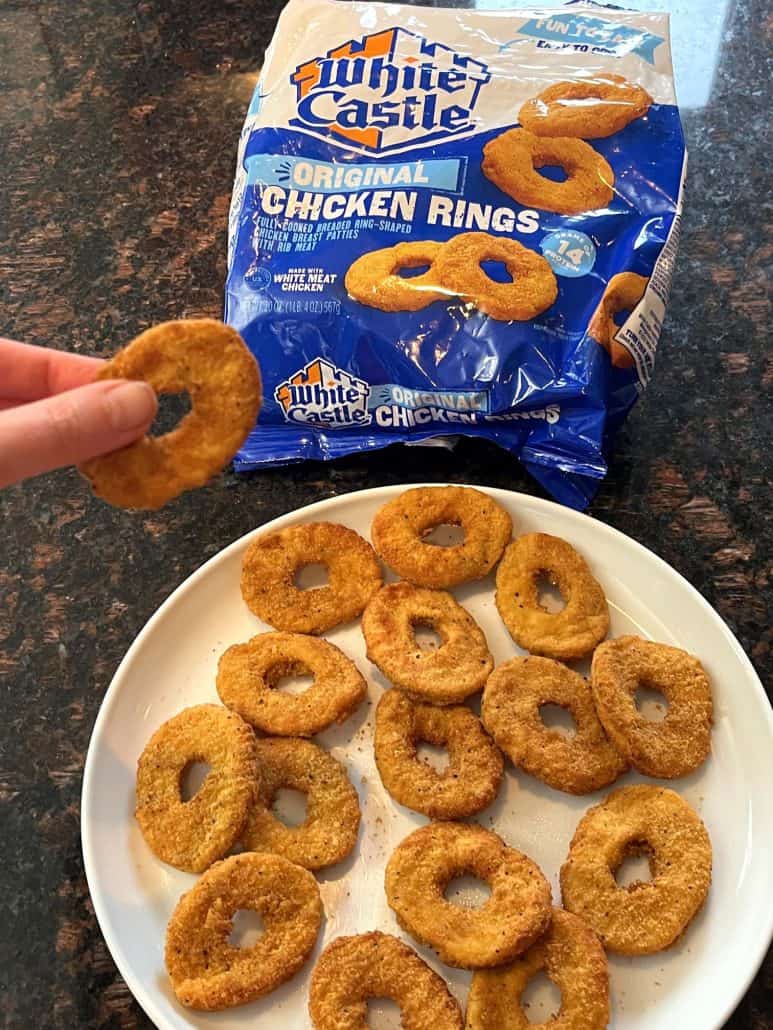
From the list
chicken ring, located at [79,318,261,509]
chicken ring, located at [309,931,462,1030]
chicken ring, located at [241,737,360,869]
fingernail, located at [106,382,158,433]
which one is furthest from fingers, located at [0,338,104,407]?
chicken ring, located at [309,931,462,1030]

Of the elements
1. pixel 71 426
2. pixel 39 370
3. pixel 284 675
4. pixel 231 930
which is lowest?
pixel 231 930

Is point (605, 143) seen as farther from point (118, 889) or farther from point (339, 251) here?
point (118, 889)

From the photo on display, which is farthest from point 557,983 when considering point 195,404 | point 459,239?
point 459,239

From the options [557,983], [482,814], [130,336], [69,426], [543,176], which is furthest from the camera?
[130,336]

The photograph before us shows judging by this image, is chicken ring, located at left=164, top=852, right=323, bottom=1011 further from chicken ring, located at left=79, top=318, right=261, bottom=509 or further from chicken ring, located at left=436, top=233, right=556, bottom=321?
chicken ring, located at left=436, top=233, right=556, bottom=321

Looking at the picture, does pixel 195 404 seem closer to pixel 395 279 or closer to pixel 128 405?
pixel 128 405
